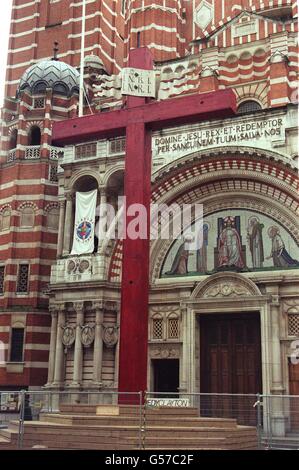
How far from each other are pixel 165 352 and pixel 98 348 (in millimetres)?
2650

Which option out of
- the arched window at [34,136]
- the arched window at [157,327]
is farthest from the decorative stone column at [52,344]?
the arched window at [34,136]

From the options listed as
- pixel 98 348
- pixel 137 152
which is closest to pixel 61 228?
pixel 98 348

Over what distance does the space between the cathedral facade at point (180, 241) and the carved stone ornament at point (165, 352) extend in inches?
2.2

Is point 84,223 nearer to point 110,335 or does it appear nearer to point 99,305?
point 99,305

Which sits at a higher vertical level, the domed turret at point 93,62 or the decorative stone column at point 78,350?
the domed turret at point 93,62

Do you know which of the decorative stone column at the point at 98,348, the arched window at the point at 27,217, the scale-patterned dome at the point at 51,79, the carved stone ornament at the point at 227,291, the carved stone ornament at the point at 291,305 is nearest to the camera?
the carved stone ornament at the point at 291,305

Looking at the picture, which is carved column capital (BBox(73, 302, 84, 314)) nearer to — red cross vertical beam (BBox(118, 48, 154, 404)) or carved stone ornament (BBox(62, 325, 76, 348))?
carved stone ornament (BBox(62, 325, 76, 348))

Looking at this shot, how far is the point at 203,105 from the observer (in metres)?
12.8

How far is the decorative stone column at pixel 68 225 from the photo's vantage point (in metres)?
24.5

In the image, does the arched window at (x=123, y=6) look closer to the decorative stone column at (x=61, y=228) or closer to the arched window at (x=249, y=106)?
the arched window at (x=249, y=106)

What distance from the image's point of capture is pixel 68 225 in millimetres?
24766

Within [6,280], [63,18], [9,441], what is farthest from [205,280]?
[63,18]

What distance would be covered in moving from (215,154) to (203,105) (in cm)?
969

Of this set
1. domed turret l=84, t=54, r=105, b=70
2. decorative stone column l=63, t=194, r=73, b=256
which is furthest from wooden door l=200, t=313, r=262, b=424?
domed turret l=84, t=54, r=105, b=70
